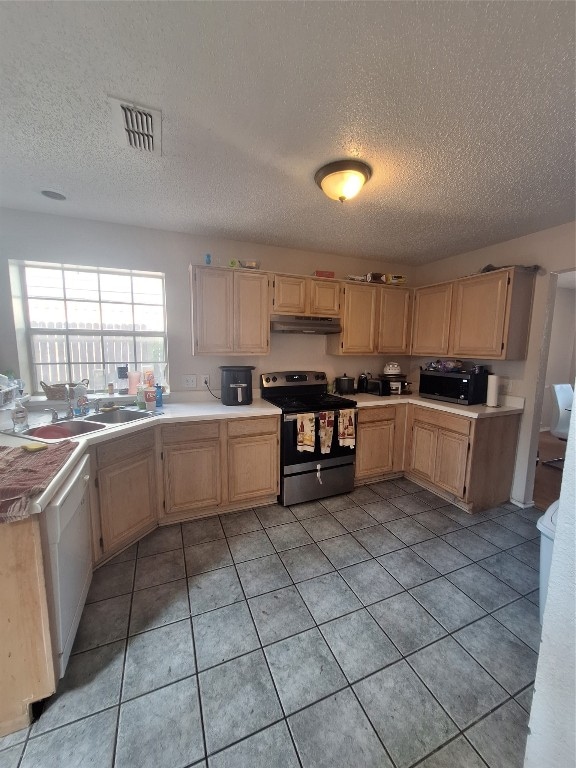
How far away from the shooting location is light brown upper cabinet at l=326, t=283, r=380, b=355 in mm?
3205

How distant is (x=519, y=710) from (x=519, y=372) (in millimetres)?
2432

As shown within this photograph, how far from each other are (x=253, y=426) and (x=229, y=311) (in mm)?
1067

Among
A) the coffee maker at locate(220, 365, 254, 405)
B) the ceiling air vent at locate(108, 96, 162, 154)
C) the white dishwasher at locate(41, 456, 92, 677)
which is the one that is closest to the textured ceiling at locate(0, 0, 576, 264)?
the ceiling air vent at locate(108, 96, 162, 154)

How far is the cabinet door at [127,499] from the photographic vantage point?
1987 millimetres

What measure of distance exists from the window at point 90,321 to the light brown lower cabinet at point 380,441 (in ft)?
6.91

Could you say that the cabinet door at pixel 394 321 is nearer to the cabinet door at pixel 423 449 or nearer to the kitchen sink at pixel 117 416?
the cabinet door at pixel 423 449

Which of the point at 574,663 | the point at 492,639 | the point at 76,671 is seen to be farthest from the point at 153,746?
the point at 492,639

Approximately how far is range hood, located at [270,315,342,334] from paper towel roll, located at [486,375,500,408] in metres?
1.52

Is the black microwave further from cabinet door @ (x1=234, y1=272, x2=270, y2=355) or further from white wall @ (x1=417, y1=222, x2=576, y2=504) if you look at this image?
cabinet door @ (x1=234, y1=272, x2=270, y2=355)

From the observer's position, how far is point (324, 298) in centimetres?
307

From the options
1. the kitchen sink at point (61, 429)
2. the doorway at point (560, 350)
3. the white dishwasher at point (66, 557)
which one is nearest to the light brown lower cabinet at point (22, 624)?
the white dishwasher at point (66, 557)

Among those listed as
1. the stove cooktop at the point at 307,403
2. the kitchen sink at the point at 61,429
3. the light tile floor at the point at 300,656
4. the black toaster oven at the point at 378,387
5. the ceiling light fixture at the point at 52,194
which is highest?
the ceiling light fixture at the point at 52,194

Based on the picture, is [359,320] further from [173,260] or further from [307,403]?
[173,260]

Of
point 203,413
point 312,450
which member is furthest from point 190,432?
point 312,450
